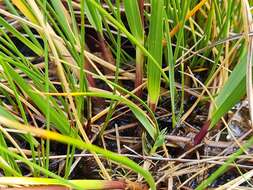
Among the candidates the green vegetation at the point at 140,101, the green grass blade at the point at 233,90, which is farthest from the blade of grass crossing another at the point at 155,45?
the green grass blade at the point at 233,90

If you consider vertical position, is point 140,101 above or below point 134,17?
below

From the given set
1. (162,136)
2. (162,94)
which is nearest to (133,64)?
(162,94)

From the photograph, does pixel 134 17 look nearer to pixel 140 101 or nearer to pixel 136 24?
pixel 136 24

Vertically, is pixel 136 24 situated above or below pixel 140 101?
above

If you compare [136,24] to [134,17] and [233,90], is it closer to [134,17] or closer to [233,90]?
[134,17]

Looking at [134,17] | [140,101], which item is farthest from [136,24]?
[140,101]

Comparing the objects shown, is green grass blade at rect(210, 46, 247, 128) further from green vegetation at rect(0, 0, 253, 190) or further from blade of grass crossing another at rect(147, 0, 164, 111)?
blade of grass crossing another at rect(147, 0, 164, 111)

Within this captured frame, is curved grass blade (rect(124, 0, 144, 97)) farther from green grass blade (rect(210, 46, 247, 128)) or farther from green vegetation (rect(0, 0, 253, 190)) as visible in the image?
green grass blade (rect(210, 46, 247, 128))

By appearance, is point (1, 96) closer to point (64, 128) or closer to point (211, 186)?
point (64, 128)

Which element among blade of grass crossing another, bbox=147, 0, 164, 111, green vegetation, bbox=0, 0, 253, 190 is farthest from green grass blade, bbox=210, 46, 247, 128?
blade of grass crossing another, bbox=147, 0, 164, 111

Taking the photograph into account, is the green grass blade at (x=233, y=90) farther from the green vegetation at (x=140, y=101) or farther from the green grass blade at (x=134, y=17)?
the green grass blade at (x=134, y=17)

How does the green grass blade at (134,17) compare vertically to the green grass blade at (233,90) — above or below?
above

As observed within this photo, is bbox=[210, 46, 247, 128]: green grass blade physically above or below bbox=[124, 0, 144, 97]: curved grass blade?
below
